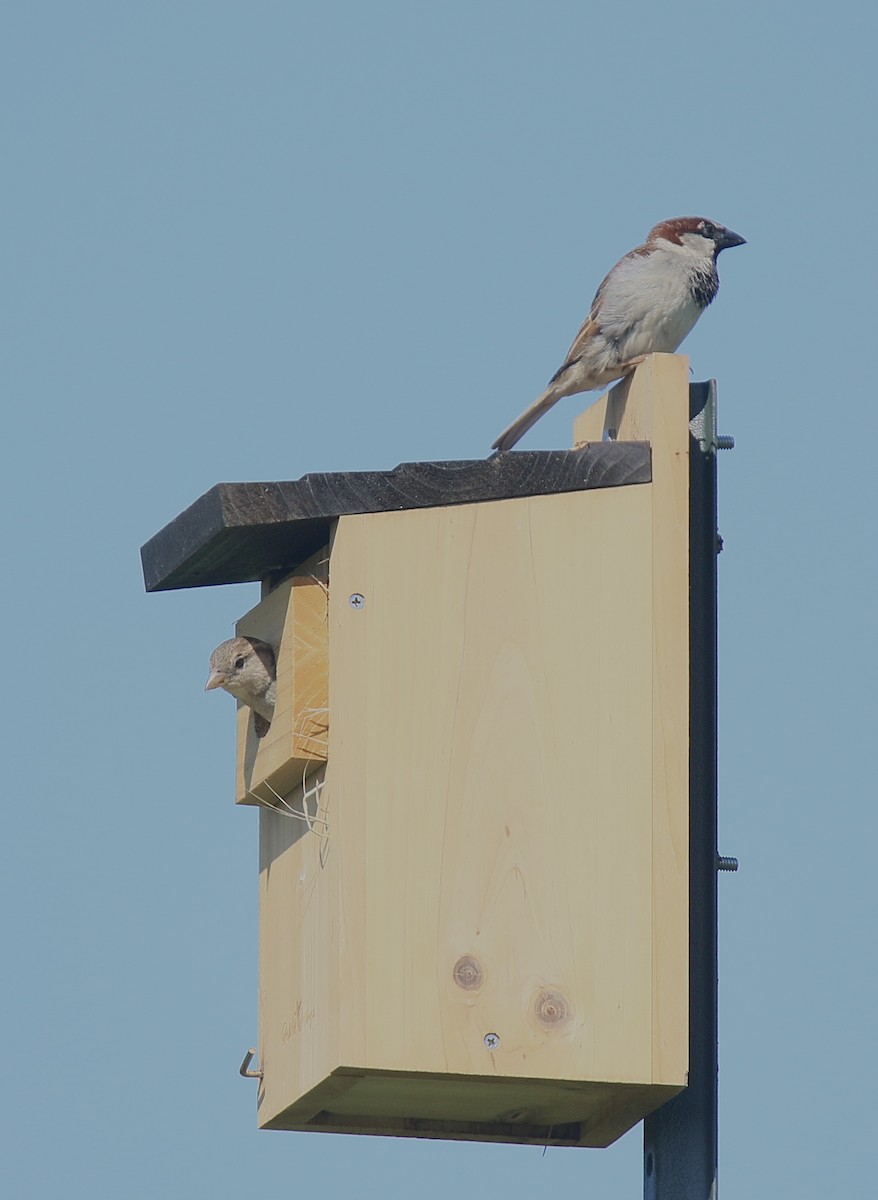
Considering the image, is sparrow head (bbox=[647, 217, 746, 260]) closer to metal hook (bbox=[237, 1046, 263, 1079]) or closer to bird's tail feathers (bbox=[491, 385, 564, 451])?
bird's tail feathers (bbox=[491, 385, 564, 451])

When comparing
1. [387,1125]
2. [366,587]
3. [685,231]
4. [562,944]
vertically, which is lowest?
[387,1125]

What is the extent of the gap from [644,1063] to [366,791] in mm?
630

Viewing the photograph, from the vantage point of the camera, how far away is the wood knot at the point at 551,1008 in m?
3.43

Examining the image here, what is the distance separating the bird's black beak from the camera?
5.49 meters

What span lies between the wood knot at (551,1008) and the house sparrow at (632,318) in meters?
1.76

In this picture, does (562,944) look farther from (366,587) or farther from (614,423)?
(614,423)

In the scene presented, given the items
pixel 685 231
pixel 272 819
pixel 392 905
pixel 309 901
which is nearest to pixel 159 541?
pixel 272 819

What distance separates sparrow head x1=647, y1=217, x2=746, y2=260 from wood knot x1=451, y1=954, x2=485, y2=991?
8.19 ft

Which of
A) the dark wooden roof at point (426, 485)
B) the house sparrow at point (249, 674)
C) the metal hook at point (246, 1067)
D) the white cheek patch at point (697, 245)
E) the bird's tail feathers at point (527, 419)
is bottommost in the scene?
the metal hook at point (246, 1067)

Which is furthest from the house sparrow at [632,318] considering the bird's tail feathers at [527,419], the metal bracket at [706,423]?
the metal bracket at [706,423]

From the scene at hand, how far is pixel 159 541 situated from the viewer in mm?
4273

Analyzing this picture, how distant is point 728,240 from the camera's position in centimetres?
552

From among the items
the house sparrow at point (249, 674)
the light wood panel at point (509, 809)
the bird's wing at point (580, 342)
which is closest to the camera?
the light wood panel at point (509, 809)

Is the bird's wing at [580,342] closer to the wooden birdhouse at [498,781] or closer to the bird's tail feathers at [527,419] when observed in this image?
the bird's tail feathers at [527,419]
